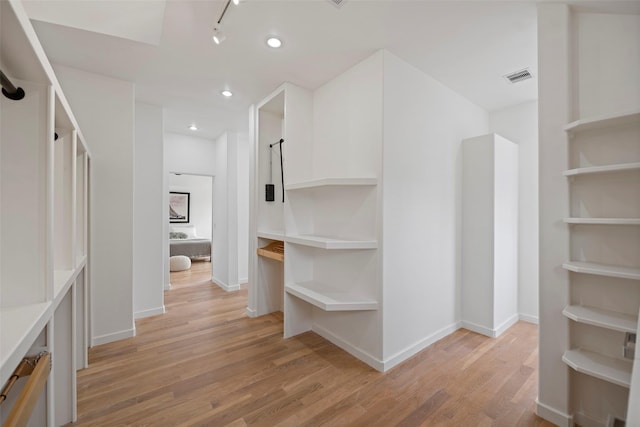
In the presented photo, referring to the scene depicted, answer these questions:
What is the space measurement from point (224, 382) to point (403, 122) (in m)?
2.62

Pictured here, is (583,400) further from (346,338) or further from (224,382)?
(224,382)

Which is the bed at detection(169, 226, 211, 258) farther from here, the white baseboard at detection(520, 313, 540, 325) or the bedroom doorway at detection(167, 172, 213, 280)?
the white baseboard at detection(520, 313, 540, 325)

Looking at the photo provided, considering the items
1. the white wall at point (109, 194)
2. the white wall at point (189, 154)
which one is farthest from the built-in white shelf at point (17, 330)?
the white wall at point (189, 154)

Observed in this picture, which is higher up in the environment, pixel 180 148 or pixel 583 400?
pixel 180 148

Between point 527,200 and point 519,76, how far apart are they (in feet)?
4.82

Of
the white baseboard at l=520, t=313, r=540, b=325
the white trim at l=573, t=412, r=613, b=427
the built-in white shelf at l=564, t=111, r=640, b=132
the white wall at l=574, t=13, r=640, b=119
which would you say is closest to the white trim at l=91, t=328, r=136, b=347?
the white trim at l=573, t=412, r=613, b=427

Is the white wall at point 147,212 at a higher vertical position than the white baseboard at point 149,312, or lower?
higher

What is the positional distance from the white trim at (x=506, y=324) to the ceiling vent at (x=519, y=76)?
2.61 meters

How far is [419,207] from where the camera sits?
8.57ft

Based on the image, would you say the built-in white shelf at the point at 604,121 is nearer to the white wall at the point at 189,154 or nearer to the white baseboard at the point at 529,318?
the white baseboard at the point at 529,318

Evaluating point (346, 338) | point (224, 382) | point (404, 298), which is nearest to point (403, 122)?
point (404, 298)

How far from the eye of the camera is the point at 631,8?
5.26ft

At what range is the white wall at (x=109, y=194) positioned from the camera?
2.64 meters

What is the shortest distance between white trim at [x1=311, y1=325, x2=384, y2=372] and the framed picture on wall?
6825 millimetres
